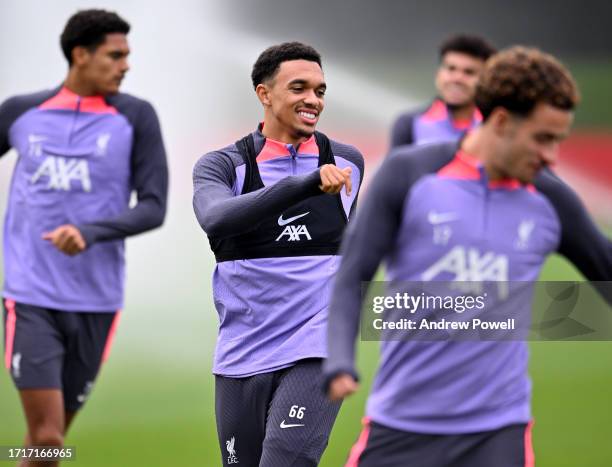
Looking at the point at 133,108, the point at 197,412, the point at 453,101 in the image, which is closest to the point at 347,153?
the point at 133,108

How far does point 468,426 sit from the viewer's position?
4074 millimetres

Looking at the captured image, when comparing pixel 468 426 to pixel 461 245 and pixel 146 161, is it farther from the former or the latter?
pixel 146 161

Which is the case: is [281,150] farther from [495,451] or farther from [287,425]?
[495,451]

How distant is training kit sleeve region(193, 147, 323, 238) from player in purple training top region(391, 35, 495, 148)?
3.48 metres

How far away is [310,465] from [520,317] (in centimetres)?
166

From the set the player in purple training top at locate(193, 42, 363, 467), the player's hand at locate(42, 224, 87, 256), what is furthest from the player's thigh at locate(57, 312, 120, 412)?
the player in purple training top at locate(193, 42, 363, 467)

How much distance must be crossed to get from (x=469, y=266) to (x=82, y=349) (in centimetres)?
354

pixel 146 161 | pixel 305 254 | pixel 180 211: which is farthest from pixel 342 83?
pixel 305 254

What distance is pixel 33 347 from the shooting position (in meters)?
6.98

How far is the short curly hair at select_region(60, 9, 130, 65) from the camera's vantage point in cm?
749

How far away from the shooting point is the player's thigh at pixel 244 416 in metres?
5.68

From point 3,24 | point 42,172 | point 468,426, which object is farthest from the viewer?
point 3,24

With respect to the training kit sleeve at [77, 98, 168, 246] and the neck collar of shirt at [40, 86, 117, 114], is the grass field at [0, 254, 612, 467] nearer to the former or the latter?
the training kit sleeve at [77, 98, 168, 246]

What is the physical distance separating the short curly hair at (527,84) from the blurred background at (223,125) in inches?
222
